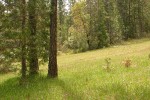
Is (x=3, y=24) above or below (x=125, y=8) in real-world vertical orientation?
below

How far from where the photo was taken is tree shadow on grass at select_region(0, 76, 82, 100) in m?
15.6

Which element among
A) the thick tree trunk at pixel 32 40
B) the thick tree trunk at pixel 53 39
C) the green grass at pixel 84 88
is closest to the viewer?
the green grass at pixel 84 88

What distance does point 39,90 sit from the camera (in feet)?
56.2

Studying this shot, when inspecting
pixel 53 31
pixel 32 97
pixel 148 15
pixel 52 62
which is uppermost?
pixel 148 15

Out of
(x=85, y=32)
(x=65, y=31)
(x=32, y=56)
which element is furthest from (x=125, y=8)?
(x=32, y=56)

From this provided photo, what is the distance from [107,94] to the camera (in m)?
15.1

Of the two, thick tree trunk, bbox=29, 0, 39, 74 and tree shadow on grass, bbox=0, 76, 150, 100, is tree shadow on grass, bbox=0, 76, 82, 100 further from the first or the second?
thick tree trunk, bbox=29, 0, 39, 74

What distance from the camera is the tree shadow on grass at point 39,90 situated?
15.6 meters

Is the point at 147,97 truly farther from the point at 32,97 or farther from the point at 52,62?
the point at 52,62

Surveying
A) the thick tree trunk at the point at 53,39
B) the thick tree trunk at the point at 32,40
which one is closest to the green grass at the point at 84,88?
the thick tree trunk at the point at 53,39

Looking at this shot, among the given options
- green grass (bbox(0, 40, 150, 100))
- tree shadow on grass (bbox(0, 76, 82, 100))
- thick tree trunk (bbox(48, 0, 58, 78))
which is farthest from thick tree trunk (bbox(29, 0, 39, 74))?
green grass (bbox(0, 40, 150, 100))

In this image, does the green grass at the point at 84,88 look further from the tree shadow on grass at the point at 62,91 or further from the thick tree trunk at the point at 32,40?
the thick tree trunk at the point at 32,40

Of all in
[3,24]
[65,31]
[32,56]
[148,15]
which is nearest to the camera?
[3,24]

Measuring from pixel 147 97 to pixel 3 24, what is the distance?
9.33 meters
